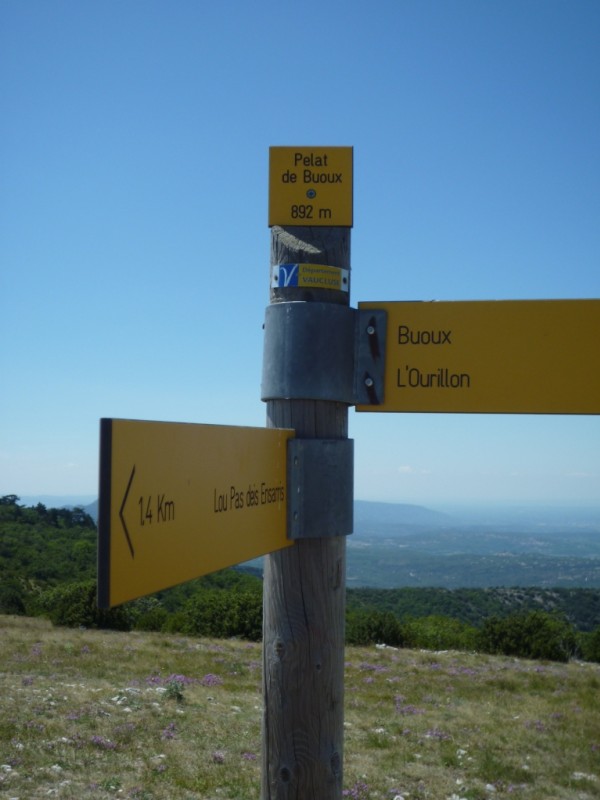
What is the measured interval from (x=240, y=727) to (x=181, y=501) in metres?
6.96

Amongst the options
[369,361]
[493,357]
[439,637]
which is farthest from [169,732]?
[439,637]

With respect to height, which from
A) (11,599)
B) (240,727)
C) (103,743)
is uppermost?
(103,743)

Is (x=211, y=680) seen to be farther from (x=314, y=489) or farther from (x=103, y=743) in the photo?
(x=314, y=489)

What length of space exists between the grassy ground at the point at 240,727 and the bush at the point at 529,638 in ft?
7.57

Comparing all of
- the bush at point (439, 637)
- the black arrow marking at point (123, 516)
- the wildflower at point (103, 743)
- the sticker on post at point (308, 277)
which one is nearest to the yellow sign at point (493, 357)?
the sticker on post at point (308, 277)

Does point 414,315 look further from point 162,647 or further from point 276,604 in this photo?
point 162,647

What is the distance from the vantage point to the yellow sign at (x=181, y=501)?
1.53 metres

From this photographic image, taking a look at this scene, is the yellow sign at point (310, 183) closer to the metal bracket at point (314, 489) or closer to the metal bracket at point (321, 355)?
the metal bracket at point (321, 355)

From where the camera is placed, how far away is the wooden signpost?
7.79ft

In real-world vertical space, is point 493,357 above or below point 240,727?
above

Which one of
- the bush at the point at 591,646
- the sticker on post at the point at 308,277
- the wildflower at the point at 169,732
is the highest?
the sticker on post at the point at 308,277

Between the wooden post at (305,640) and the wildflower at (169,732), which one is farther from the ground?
the wooden post at (305,640)

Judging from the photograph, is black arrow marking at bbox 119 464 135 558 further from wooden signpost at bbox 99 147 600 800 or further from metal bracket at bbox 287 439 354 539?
metal bracket at bbox 287 439 354 539

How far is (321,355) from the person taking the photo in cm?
242
